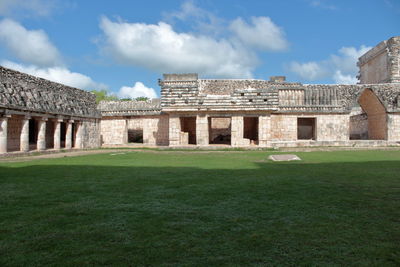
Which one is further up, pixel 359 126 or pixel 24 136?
pixel 359 126

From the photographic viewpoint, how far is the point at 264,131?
1864 cm

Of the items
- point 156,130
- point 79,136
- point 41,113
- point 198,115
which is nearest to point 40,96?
point 41,113

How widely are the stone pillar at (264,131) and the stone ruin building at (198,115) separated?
0.06m

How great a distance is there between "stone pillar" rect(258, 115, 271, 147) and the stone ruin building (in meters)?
0.06

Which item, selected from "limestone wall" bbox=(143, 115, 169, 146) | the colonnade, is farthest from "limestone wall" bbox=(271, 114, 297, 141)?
the colonnade

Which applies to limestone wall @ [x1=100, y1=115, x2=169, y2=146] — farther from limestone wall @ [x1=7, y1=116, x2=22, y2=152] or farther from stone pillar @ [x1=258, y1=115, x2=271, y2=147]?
stone pillar @ [x1=258, y1=115, x2=271, y2=147]

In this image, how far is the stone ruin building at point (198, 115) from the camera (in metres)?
17.1

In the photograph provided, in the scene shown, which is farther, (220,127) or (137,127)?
(220,127)

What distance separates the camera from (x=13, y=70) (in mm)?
15938

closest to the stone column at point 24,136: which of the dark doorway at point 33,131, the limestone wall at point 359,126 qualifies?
the dark doorway at point 33,131

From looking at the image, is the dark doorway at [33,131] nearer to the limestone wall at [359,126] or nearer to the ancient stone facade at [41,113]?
the ancient stone facade at [41,113]

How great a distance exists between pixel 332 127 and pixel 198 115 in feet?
32.9

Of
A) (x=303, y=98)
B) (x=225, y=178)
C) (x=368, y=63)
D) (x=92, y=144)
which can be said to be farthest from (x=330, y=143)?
(x=368, y=63)

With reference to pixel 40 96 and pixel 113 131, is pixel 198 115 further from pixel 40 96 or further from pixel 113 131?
pixel 40 96
